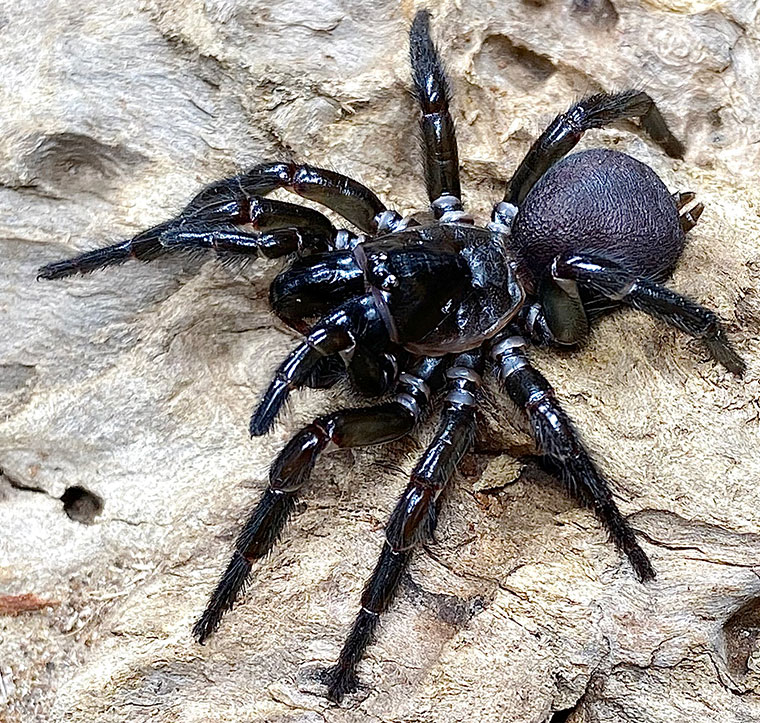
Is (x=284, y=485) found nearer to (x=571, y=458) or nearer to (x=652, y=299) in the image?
(x=571, y=458)

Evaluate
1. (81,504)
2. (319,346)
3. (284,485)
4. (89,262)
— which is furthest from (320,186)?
(81,504)

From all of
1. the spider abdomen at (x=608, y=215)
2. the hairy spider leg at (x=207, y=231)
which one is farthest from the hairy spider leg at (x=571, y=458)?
the hairy spider leg at (x=207, y=231)

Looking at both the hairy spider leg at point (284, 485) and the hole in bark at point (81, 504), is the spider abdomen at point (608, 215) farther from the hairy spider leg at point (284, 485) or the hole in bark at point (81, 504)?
the hole in bark at point (81, 504)

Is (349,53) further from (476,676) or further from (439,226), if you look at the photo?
(476,676)

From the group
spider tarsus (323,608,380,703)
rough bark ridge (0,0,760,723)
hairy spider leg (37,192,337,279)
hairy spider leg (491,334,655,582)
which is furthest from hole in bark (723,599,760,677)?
hairy spider leg (37,192,337,279)

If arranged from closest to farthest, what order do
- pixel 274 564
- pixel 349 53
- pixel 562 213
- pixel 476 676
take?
pixel 476 676 < pixel 274 564 < pixel 562 213 < pixel 349 53

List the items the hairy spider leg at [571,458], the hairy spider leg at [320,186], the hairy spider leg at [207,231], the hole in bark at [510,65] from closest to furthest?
the hairy spider leg at [571,458] → the hairy spider leg at [207,231] → the hairy spider leg at [320,186] → the hole in bark at [510,65]

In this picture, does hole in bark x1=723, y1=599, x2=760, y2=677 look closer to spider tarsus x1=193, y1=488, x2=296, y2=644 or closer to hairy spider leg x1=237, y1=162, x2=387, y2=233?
spider tarsus x1=193, y1=488, x2=296, y2=644

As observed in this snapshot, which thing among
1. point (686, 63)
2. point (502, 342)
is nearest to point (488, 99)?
point (686, 63)
